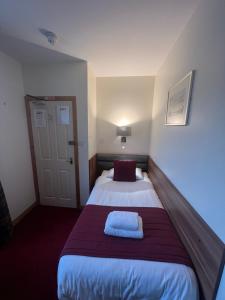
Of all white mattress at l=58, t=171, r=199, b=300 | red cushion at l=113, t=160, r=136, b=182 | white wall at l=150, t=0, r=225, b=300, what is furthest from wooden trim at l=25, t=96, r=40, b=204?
white wall at l=150, t=0, r=225, b=300

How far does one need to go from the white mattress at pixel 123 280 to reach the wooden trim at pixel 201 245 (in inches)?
3.5

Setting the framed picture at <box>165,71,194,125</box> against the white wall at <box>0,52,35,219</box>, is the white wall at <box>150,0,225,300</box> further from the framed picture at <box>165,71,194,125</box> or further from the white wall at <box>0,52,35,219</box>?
the white wall at <box>0,52,35,219</box>

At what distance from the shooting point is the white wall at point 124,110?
2.89m

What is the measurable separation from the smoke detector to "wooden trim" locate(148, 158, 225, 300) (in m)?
2.20

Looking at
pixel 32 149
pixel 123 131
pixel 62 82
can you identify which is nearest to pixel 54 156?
pixel 32 149

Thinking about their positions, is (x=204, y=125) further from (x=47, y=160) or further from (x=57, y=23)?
(x=47, y=160)

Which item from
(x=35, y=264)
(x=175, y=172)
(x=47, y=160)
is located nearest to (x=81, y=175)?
(x=47, y=160)

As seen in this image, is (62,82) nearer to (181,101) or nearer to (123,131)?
(123,131)

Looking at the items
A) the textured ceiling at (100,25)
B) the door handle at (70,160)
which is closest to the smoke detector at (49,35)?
the textured ceiling at (100,25)

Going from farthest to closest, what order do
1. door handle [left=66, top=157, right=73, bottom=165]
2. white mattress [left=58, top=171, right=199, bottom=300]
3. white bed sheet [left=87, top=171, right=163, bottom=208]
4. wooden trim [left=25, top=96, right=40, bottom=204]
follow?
1. door handle [left=66, top=157, right=73, bottom=165]
2. wooden trim [left=25, top=96, right=40, bottom=204]
3. white bed sheet [left=87, top=171, right=163, bottom=208]
4. white mattress [left=58, top=171, right=199, bottom=300]

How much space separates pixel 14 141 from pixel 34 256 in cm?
167

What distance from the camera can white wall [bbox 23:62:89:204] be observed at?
2.27 m

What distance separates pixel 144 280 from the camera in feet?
3.24

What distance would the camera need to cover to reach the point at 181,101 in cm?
139
